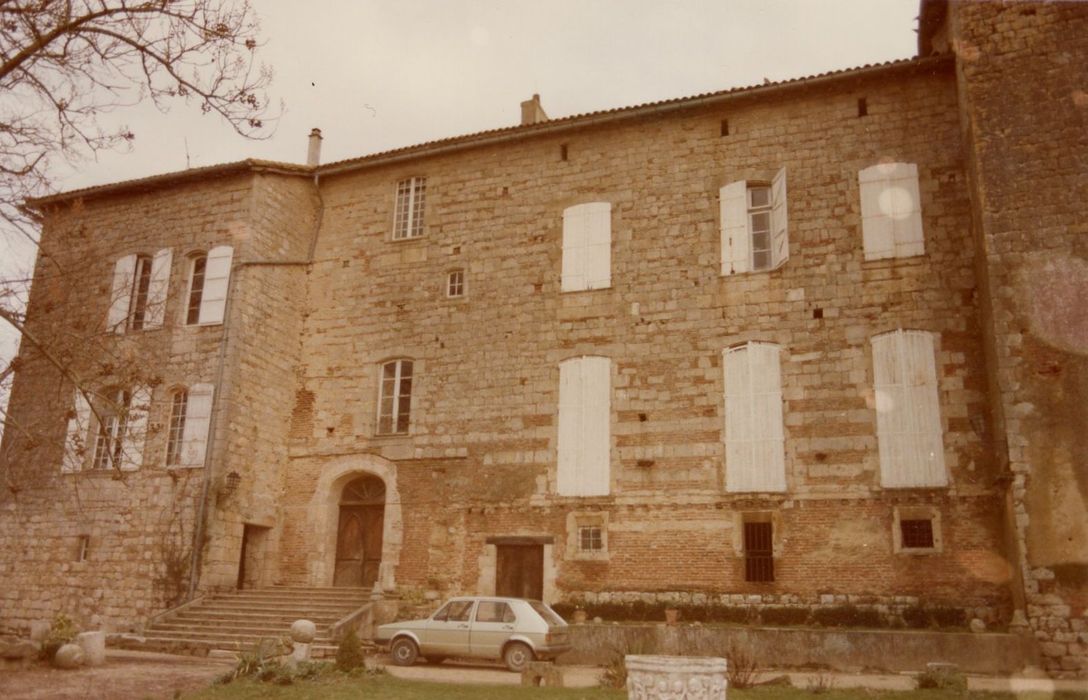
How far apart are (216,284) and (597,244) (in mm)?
7946

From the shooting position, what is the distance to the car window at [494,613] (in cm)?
1218

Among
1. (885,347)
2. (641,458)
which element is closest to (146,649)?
(641,458)

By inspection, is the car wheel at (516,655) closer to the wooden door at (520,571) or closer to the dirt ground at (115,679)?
the wooden door at (520,571)

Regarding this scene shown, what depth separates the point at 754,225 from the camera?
15.9 m

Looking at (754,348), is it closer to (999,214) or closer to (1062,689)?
(999,214)

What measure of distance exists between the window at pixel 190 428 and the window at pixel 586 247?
743 centimetres

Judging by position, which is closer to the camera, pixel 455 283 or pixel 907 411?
pixel 907 411

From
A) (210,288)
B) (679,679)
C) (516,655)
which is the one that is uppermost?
(210,288)

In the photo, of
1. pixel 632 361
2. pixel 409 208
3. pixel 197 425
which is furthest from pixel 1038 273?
pixel 197 425

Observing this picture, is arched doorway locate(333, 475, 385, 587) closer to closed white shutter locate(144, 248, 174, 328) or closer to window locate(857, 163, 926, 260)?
closed white shutter locate(144, 248, 174, 328)

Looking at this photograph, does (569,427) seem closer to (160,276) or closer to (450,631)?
(450,631)

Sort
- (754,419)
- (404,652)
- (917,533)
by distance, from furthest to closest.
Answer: (754,419) < (917,533) < (404,652)

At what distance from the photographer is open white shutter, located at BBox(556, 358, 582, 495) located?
15672mm

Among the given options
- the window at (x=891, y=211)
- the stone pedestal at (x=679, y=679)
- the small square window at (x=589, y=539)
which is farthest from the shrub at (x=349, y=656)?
the window at (x=891, y=211)
